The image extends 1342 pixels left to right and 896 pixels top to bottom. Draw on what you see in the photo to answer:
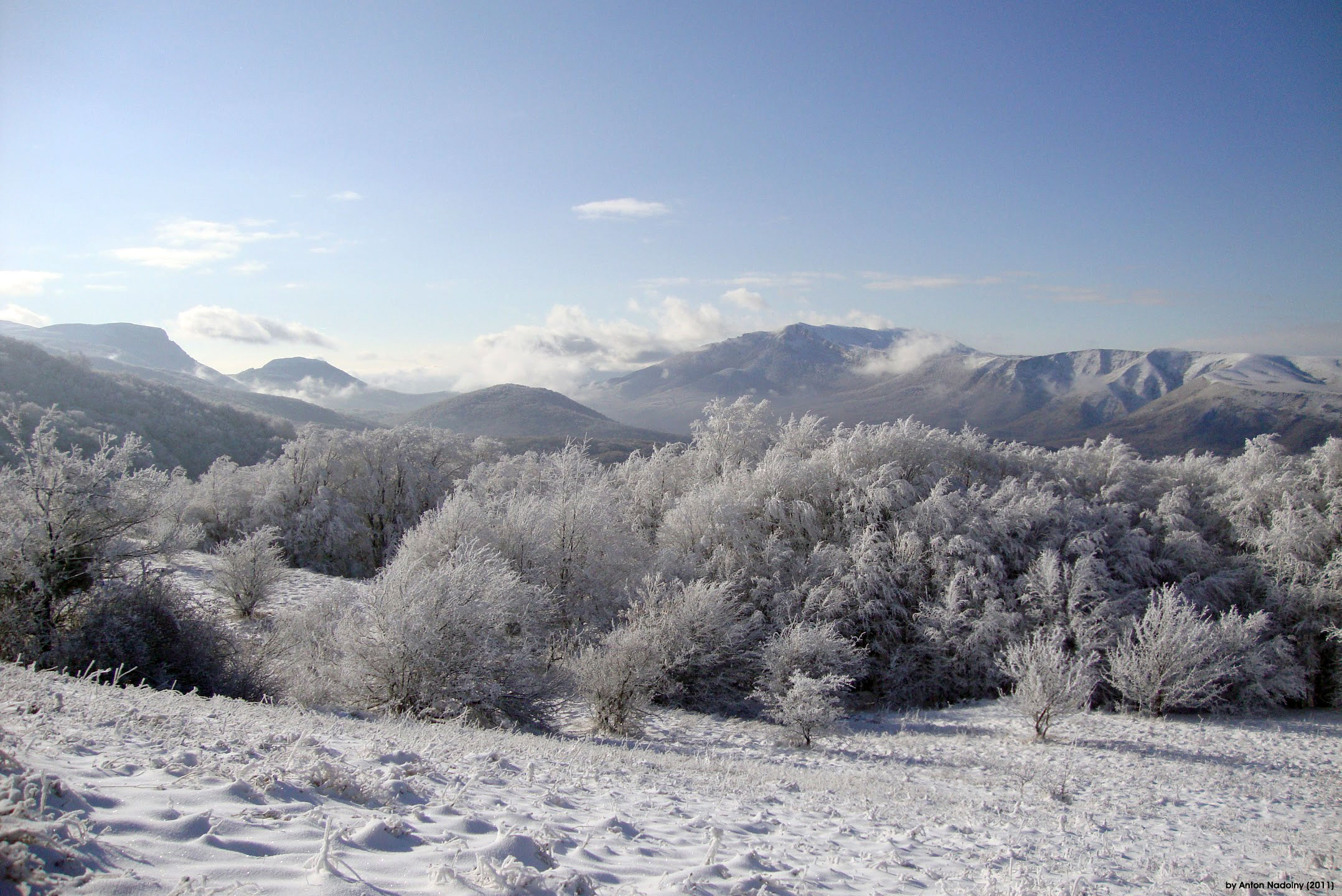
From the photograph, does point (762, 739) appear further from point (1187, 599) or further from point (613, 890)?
point (1187, 599)

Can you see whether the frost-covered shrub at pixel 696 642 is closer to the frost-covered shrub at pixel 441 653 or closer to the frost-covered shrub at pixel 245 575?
the frost-covered shrub at pixel 441 653

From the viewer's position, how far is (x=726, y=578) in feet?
77.8

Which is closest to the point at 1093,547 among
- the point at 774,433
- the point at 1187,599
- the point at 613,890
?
the point at 1187,599

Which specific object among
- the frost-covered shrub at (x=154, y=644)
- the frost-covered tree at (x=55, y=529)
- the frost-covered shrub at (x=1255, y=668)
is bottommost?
the frost-covered shrub at (x=1255, y=668)

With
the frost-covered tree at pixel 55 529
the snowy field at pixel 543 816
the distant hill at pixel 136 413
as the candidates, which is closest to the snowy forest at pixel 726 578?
the frost-covered tree at pixel 55 529

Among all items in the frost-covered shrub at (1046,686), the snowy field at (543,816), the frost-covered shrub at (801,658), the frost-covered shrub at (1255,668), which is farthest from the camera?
the frost-covered shrub at (1255,668)

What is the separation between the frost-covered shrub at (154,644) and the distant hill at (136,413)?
56.6 meters

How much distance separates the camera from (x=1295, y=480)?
83.7 feet

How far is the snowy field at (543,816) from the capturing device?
3500 mm

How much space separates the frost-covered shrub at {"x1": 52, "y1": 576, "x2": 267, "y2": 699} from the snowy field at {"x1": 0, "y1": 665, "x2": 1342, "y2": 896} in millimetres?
4207

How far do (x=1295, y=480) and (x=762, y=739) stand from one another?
25.4 meters

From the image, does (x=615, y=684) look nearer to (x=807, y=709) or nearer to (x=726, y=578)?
(x=807, y=709)

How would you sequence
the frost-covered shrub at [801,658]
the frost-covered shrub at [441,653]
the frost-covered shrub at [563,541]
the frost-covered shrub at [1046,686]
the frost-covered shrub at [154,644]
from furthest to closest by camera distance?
the frost-covered shrub at [563,541]
the frost-covered shrub at [801,658]
the frost-covered shrub at [1046,686]
the frost-covered shrub at [441,653]
the frost-covered shrub at [154,644]

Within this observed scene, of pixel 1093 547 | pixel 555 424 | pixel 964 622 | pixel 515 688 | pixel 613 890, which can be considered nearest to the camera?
pixel 613 890
